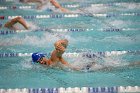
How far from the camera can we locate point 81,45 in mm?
5652

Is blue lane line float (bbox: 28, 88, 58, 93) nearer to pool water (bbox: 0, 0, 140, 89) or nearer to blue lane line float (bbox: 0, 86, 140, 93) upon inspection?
blue lane line float (bbox: 0, 86, 140, 93)

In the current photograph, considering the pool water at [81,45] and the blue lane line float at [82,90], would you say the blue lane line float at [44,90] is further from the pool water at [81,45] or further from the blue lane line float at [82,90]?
the pool water at [81,45]

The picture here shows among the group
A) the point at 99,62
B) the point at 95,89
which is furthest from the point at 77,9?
the point at 95,89

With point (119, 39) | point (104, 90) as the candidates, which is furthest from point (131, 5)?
point (104, 90)

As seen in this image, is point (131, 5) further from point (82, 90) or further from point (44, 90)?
point (44, 90)

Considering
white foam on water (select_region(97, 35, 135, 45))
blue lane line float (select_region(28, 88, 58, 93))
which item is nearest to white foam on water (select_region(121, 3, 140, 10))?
white foam on water (select_region(97, 35, 135, 45))

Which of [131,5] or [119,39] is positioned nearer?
[119,39]

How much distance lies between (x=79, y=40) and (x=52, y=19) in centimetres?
157

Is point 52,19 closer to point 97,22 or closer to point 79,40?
Answer: point 97,22

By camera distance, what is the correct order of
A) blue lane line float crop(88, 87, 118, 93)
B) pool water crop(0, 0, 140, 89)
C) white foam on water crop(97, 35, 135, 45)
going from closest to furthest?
blue lane line float crop(88, 87, 118, 93), pool water crop(0, 0, 140, 89), white foam on water crop(97, 35, 135, 45)

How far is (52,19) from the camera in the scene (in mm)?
7301

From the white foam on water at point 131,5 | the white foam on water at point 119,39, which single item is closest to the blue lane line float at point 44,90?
the white foam on water at point 119,39

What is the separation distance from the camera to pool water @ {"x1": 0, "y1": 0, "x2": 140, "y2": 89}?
429 centimetres

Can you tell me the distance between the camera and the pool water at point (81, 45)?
4289 mm
